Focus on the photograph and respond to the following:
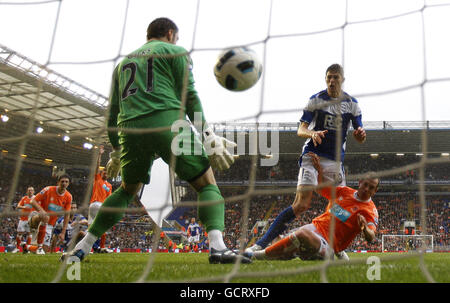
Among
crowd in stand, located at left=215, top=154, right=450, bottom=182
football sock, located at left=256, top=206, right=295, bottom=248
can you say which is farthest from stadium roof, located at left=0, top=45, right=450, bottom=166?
football sock, located at left=256, top=206, right=295, bottom=248

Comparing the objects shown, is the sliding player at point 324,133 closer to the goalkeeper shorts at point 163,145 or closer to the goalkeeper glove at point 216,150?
the goalkeeper glove at point 216,150

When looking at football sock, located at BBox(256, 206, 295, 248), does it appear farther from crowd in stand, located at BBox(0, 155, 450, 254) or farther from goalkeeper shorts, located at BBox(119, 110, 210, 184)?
crowd in stand, located at BBox(0, 155, 450, 254)

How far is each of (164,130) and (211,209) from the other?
0.54 m

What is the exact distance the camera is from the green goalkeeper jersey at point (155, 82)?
248 cm

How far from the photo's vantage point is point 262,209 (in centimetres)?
1736

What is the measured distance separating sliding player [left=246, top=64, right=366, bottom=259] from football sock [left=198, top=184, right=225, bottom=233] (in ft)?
3.89

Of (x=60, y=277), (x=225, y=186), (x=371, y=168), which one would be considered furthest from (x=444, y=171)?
(x=60, y=277)

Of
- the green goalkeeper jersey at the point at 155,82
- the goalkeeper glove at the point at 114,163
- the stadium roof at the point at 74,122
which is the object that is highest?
the stadium roof at the point at 74,122

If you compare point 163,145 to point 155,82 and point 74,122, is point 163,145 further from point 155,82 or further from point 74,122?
point 74,122

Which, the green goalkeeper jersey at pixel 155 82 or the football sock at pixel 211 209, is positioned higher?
the green goalkeeper jersey at pixel 155 82

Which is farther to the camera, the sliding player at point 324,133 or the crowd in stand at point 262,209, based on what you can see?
the crowd in stand at point 262,209

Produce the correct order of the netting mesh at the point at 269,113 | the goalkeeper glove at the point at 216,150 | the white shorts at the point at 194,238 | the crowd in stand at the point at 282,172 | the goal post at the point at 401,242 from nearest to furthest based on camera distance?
the netting mesh at the point at 269,113 < the goalkeeper glove at the point at 216,150 < the goal post at the point at 401,242 < the white shorts at the point at 194,238 < the crowd in stand at the point at 282,172

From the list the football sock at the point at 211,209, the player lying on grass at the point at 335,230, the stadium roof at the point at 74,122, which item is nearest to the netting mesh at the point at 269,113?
the football sock at the point at 211,209
